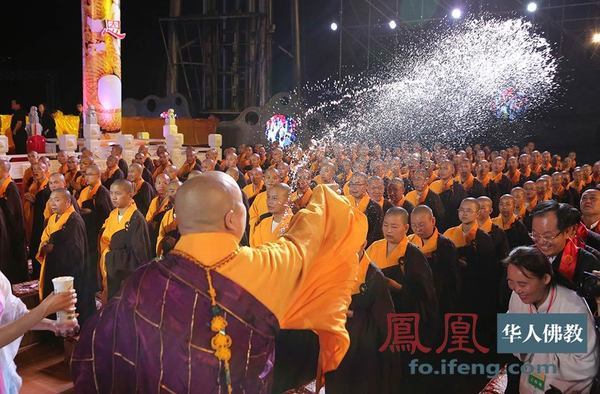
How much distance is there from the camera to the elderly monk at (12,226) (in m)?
6.55

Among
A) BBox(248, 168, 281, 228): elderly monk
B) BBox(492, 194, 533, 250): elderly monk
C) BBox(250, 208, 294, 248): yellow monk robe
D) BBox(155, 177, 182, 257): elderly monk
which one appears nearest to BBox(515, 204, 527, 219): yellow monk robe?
BBox(492, 194, 533, 250): elderly monk

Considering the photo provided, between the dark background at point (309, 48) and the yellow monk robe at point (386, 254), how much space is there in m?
12.9

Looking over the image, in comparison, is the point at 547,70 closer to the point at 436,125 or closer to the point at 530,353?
the point at 436,125

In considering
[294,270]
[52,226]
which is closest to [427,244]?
[294,270]

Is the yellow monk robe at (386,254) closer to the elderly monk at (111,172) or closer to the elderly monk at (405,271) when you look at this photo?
the elderly monk at (405,271)

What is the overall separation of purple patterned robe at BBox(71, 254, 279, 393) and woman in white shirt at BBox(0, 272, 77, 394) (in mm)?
246

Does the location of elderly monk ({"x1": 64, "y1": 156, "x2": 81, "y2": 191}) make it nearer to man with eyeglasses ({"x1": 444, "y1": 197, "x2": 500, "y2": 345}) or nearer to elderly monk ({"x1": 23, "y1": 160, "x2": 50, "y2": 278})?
elderly monk ({"x1": 23, "y1": 160, "x2": 50, "y2": 278})

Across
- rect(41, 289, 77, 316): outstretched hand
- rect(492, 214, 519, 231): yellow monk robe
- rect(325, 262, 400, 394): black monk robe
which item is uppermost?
rect(492, 214, 519, 231): yellow monk robe

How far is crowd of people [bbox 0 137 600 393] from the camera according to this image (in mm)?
1827

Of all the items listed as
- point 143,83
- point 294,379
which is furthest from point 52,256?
point 143,83

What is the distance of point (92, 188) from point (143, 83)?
625 inches

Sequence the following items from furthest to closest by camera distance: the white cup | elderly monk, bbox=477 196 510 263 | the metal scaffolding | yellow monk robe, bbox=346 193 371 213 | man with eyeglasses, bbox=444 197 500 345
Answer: the metal scaffolding → yellow monk robe, bbox=346 193 371 213 → elderly monk, bbox=477 196 510 263 → man with eyeglasses, bbox=444 197 500 345 → the white cup

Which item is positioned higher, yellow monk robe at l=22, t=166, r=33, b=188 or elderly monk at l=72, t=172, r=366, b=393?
yellow monk robe at l=22, t=166, r=33, b=188

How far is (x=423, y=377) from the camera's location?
448 cm
